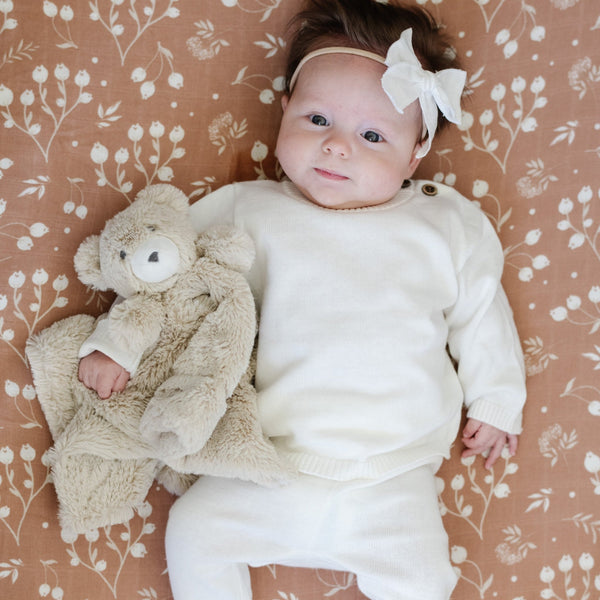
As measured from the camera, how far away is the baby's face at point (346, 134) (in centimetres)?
143

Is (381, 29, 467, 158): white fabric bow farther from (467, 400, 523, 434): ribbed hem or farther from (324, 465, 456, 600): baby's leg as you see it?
(324, 465, 456, 600): baby's leg

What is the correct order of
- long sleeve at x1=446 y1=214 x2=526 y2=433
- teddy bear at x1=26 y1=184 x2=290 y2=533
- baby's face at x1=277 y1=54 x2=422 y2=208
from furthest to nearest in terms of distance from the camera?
long sleeve at x1=446 y1=214 x2=526 y2=433
baby's face at x1=277 y1=54 x2=422 y2=208
teddy bear at x1=26 y1=184 x2=290 y2=533

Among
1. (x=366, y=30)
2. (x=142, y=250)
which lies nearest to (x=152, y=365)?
(x=142, y=250)

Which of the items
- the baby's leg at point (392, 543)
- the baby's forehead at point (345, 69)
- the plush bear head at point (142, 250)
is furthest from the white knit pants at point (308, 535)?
the baby's forehead at point (345, 69)

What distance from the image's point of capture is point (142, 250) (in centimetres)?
132

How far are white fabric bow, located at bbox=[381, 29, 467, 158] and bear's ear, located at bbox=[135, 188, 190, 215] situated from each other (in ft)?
1.49

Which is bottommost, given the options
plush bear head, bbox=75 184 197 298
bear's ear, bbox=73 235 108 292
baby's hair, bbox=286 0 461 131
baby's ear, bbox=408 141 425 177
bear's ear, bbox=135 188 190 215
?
bear's ear, bbox=73 235 108 292

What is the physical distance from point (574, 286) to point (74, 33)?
1.23 meters

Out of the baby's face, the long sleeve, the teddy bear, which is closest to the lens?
the teddy bear

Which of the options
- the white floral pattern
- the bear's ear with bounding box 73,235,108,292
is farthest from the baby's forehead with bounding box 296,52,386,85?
the bear's ear with bounding box 73,235,108,292

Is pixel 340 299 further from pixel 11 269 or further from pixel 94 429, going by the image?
pixel 11 269

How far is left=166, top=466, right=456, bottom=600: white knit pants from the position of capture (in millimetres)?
1349

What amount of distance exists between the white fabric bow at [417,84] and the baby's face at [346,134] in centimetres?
5

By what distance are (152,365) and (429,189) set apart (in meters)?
0.70
